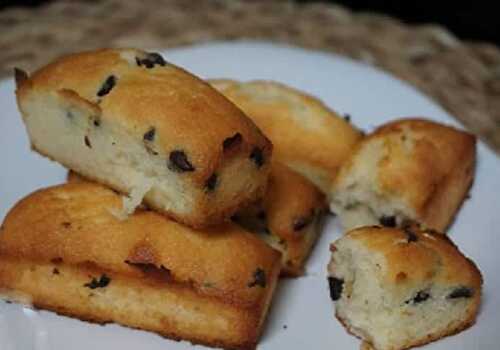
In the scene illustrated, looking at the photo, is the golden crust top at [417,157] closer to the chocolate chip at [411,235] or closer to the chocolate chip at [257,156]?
the chocolate chip at [411,235]

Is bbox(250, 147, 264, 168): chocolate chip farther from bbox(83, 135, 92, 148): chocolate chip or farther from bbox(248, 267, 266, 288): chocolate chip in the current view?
bbox(83, 135, 92, 148): chocolate chip

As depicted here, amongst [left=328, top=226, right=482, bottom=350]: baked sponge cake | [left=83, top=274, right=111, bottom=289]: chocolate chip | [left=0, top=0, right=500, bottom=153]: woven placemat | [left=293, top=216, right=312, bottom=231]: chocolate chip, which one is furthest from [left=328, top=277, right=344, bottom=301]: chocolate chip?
[left=0, top=0, right=500, bottom=153]: woven placemat

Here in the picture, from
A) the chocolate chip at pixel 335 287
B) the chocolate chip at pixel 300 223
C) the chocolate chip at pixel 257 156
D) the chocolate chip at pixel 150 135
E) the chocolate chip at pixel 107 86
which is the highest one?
the chocolate chip at pixel 107 86

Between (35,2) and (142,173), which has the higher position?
(142,173)

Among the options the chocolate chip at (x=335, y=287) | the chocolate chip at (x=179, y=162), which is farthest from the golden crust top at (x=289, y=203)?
the chocolate chip at (x=179, y=162)

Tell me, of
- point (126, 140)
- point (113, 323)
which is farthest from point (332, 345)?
point (126, 140)

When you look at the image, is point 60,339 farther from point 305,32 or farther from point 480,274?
point 305,32
